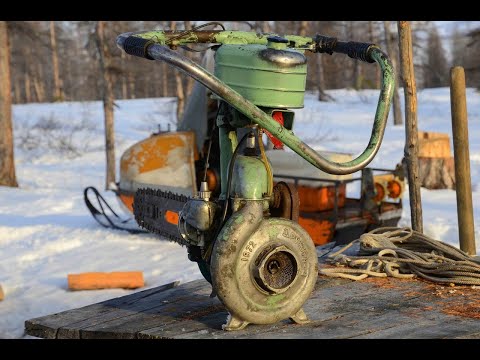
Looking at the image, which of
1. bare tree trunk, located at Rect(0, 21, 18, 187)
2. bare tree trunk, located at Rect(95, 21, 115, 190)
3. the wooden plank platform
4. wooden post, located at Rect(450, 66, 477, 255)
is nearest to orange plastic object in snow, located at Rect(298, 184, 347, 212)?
wooden post, located at Rect(450, 66, 477, 255)

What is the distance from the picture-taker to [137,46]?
326 cm

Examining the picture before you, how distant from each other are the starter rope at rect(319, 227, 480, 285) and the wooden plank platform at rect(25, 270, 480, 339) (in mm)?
66

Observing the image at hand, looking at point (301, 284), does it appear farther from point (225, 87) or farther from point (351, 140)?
point (351, 140)

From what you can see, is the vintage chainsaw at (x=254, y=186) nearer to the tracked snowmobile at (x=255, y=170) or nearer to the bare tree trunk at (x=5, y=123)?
the tracked snowmobile at (x=255, y=170)

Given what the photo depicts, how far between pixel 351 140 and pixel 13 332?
17.6 meters

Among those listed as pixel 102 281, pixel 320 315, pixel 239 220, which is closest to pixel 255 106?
pixel 239 220

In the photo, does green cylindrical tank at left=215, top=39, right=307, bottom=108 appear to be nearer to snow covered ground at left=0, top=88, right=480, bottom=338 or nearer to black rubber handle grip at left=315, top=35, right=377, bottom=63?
black rubber handle grip at left=315, top=35, right=377, bottom=63

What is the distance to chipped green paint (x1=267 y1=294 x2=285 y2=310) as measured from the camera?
132 inches

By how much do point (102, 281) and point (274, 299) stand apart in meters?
3.83

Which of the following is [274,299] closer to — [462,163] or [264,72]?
[264,72]

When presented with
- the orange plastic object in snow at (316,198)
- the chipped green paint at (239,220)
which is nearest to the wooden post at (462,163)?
the chipped green paint at (239,220)

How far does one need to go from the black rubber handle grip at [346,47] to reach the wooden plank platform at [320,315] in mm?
1214

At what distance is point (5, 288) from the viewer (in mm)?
7137
